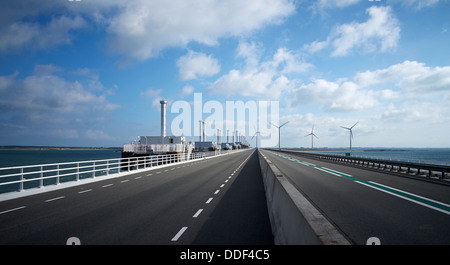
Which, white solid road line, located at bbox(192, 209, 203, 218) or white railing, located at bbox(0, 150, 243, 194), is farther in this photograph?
white railing, located at bbox(0, 150, 243, 194)

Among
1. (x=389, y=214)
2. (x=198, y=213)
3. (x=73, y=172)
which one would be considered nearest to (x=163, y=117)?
(x=73, y=172)


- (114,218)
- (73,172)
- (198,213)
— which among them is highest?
(114,218)

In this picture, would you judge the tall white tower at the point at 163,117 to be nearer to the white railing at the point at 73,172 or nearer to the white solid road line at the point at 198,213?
the white railing at the point at 73,172

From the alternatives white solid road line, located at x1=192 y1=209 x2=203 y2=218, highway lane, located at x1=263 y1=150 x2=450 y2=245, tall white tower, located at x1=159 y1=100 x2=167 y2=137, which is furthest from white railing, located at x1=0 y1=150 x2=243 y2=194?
tall white tower, located at x1=159 y1=100 x2=167 y2=137

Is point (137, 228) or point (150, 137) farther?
point (150, 137)

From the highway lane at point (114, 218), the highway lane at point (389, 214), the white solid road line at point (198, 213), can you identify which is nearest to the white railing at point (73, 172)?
the highway lane at point (114, 218)

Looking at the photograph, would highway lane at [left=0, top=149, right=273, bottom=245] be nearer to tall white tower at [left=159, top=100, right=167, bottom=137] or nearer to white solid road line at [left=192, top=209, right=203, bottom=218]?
white solid road line at [left=192, top=209, right=203, bottom=218]

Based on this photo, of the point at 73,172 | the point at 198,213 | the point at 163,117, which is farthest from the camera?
the point at 163,117

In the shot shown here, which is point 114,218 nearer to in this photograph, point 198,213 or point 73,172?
point 198,213
